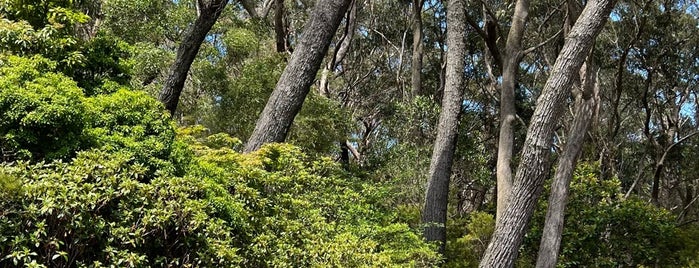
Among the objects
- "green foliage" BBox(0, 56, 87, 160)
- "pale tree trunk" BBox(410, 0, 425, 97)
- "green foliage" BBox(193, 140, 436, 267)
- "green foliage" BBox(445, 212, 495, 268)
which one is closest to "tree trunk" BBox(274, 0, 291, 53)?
"pale tree trunk" BBox(410, 0, 425, 97)

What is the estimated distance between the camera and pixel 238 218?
4953 mm

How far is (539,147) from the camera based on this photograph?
6770mm

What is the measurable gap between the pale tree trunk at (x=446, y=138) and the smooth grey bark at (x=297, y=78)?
2.72m

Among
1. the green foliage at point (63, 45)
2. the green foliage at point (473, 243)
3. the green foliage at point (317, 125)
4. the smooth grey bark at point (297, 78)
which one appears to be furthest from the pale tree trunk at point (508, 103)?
the green foliage at point (63, 45)

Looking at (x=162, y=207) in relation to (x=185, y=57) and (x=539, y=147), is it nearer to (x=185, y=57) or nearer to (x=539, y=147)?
(x=185, y=57)

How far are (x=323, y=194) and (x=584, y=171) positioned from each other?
6295 mm

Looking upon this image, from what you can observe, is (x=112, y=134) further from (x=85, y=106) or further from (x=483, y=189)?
(x=483, y=189)

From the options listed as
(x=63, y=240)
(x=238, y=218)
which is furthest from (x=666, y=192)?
(x=63, y=240)

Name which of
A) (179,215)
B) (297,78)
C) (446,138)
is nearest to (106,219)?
(179,215)

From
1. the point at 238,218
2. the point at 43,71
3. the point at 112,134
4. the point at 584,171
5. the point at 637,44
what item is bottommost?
the point at 238,218

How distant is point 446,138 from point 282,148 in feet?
12.2

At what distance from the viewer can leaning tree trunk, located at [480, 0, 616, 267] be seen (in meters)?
6.75

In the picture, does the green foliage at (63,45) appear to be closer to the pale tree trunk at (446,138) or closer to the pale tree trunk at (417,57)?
the pale tree trunk at (446,138)

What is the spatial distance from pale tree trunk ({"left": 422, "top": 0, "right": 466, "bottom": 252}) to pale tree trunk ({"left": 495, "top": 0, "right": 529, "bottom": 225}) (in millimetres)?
726
